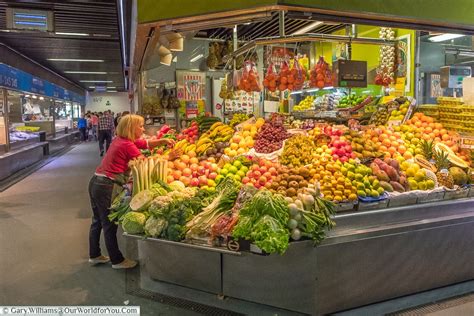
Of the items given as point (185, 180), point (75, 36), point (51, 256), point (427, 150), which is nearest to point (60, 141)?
point (75, 36)

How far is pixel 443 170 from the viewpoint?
4141 millimetres

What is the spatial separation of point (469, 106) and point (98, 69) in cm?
1761

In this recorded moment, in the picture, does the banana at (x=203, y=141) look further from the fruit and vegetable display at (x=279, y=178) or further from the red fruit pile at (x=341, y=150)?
the red fruit pile at (x=341, y=150)

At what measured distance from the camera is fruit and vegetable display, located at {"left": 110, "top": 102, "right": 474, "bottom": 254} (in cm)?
315

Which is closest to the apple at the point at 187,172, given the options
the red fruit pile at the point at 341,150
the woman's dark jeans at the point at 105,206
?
the woman's dark jeans at the point at 105,206

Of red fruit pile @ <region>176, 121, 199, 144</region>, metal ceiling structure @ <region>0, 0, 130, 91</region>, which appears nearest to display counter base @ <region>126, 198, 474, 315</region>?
red fruit pile @ <region>176, 121, 199, 144</region>

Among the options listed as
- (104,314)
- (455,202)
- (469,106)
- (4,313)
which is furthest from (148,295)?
(469,106)

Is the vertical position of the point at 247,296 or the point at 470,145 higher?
the point at 470,145

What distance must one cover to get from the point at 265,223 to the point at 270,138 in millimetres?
2076

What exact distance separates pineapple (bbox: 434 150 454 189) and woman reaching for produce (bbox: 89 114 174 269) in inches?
126

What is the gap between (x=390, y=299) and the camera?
3.50 meters

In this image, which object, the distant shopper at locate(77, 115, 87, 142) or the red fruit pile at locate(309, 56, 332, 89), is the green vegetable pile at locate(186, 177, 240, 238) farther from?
the distant shopper at locate(77, 115, 87, 142)

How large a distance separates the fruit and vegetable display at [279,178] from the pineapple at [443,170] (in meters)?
0.01

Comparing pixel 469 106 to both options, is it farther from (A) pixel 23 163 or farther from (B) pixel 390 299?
(A) pixel 23 163
